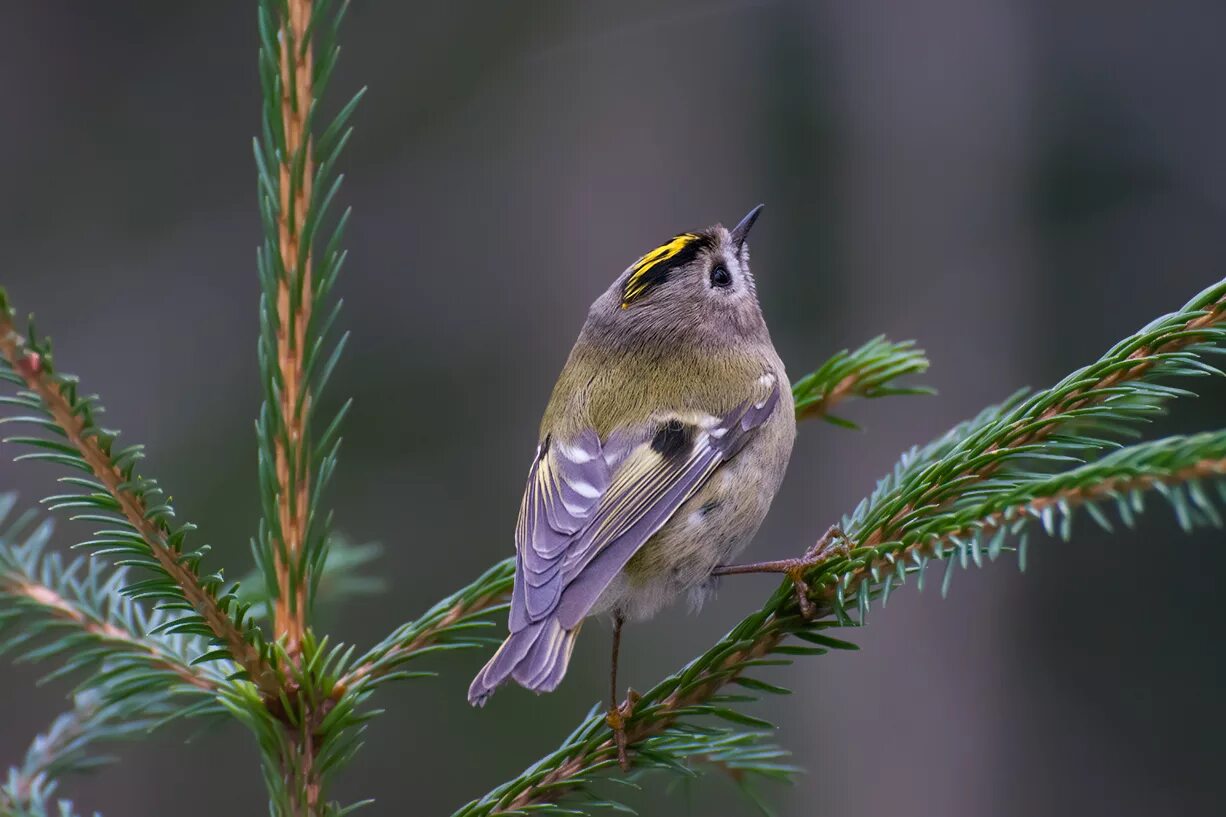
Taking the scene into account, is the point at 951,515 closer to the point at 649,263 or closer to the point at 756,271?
the point at 649,263

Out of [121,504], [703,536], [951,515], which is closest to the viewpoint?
[121,504]

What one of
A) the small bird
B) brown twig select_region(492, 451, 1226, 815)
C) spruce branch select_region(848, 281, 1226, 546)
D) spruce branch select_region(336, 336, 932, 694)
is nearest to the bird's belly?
the small bird

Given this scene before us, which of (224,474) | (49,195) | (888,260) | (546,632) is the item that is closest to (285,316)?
(546,632)

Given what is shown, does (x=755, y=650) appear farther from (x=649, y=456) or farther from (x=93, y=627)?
(x=93, y=627)

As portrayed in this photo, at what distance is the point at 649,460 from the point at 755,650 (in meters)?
0.53

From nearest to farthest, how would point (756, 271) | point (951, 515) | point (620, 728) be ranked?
1. point (951, 515)
2. point (620, 728)
3. point (756, 271)

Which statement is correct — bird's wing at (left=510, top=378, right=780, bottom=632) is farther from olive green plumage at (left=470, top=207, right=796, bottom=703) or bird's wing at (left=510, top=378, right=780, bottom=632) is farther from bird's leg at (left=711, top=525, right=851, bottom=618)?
bird's leg at (left=711, top=525, right=851, bottom=618)

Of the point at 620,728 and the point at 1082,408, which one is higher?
the point at 1082,408

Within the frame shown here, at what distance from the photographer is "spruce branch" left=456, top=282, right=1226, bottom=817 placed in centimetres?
92

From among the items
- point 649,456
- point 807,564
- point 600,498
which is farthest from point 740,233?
point 807,564

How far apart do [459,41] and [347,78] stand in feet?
1.64

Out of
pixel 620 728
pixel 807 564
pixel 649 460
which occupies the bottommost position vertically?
pixel 620 728

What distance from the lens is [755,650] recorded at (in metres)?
1.17

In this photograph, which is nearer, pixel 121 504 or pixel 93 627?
pixel 121 504
